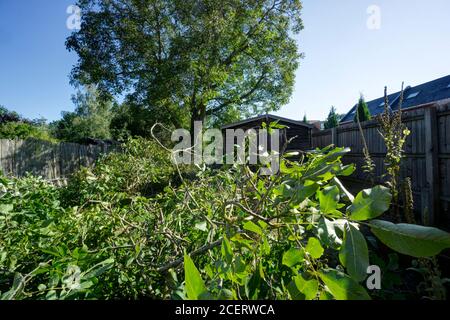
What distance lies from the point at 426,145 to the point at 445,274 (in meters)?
2.54

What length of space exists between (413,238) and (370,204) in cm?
8

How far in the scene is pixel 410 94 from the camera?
2123cm

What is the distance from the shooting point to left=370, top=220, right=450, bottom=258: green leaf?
32 cm

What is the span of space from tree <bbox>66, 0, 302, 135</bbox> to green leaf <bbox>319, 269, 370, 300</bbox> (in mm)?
12904

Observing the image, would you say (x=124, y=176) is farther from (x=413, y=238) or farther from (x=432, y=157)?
(x=413, y=238)

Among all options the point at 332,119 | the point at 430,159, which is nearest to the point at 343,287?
the point at 430,159

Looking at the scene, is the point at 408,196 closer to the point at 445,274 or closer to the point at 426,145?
the point at 445,274

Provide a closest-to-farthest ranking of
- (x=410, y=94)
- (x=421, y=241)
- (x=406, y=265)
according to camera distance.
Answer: (x=421, y=241)
(x=406, y=265)
(x=410, y=94)

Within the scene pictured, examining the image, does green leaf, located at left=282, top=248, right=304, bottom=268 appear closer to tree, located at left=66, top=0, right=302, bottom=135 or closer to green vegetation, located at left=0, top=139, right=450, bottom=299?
green vegetation, located at left=0, top=139, right=450, bottom=299

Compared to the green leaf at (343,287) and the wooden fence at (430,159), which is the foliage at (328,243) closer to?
→ the green leaf at (343,287)

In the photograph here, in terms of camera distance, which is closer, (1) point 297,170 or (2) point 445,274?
(1) point 297,170

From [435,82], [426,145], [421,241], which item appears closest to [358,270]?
[421,241]

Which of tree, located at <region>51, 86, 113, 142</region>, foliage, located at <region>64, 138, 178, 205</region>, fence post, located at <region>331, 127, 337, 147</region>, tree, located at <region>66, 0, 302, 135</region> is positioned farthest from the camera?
tree, located at <region>51, 86, 113, 142</region>

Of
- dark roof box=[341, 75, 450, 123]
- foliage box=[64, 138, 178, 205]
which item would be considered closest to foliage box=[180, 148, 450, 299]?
foliage box=[64, 138, 178, 205]
